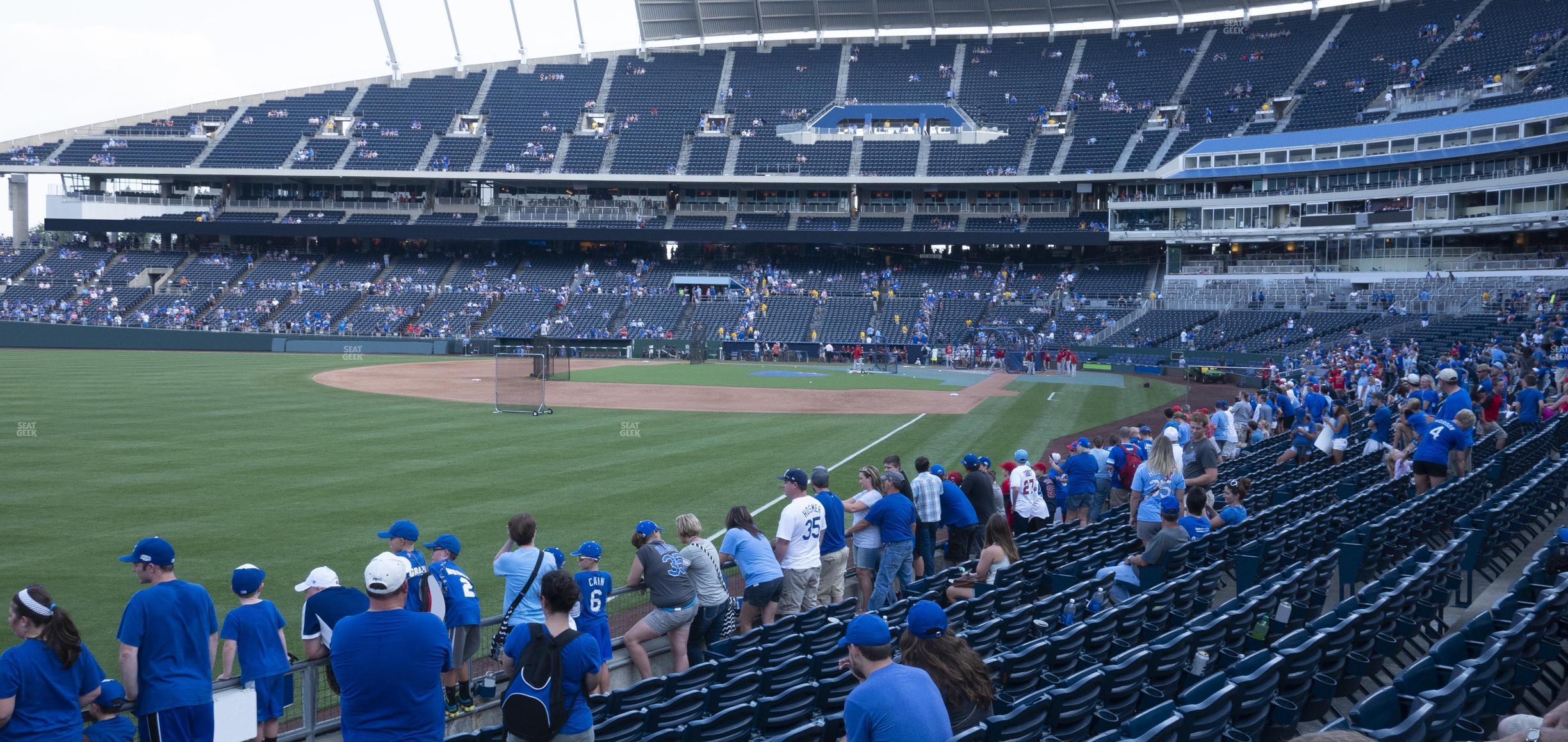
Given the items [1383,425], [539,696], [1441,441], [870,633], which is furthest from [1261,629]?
[1383,425]

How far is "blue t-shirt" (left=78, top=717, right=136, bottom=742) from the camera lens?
19.1 ft

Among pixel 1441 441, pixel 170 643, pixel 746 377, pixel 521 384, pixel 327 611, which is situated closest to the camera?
pixel 170 643

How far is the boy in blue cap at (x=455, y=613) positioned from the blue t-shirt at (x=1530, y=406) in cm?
Answer: 1664

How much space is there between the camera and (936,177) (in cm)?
6762

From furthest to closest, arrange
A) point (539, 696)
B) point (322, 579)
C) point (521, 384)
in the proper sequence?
point (521, 384), point (322, 579), point (539, 696)

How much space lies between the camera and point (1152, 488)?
1173cm

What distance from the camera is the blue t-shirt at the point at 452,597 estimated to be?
796 cm

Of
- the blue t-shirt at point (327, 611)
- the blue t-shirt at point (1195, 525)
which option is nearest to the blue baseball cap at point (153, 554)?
the blue t-shirt at point (327, 611)

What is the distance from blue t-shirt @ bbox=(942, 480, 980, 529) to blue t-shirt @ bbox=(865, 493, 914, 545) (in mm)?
1203

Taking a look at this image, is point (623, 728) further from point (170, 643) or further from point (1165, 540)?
point (1165, 540)

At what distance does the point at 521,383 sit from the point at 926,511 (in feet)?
84.5

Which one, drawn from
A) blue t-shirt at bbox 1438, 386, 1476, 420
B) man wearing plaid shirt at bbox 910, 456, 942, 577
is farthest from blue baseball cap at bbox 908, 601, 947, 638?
blue t-shirt at bbox 1438, 386, 1476, 420

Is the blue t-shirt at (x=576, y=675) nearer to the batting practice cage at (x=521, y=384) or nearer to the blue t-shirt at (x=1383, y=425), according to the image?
the blue t-shirt at (x=1383, y=425)

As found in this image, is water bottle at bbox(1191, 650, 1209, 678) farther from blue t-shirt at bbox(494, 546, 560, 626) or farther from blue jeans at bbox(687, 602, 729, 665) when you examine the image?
blue t-shirt at bbox(494, 546, 560, 626)
